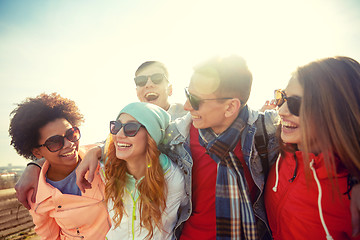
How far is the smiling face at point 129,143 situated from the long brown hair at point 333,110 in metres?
1.52

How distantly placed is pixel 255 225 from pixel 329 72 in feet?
5.18

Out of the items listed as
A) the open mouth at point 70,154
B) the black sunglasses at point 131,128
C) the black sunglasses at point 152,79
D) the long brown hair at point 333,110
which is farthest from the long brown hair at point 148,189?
the black sunglasses at point 152,79

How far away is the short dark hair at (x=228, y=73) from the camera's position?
2105mm

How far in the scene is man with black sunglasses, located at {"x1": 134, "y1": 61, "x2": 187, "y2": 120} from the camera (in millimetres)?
3770

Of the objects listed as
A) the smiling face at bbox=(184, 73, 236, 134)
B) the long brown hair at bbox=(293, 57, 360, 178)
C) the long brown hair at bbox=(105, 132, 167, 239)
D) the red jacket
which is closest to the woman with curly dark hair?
the long brown hair at bbox=(105, 132, 167, 239)

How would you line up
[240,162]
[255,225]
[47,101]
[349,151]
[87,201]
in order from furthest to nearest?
1. [47,101]
2. [87,201]
3. [240,162]
4. [255,225]
5. [349,151]

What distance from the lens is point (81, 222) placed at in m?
2.47

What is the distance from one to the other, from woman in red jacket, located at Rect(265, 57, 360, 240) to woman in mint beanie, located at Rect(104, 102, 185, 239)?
45.6 inches

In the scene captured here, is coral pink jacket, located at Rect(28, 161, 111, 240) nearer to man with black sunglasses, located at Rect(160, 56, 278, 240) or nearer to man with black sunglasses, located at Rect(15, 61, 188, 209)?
man with black sunglasses, located at Rect(160, 56, 278, 240)

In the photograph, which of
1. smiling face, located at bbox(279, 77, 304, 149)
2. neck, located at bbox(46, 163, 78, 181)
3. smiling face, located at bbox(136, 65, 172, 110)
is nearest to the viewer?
smiling face, located at bbox(279, 77, 304, 149)

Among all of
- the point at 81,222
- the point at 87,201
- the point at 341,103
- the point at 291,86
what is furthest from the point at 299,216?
the point at 81,222

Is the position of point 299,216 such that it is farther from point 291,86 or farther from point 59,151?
point 59,151

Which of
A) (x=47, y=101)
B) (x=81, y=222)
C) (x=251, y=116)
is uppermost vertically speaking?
(x=47, y=101)

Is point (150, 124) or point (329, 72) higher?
point (329, 72)
